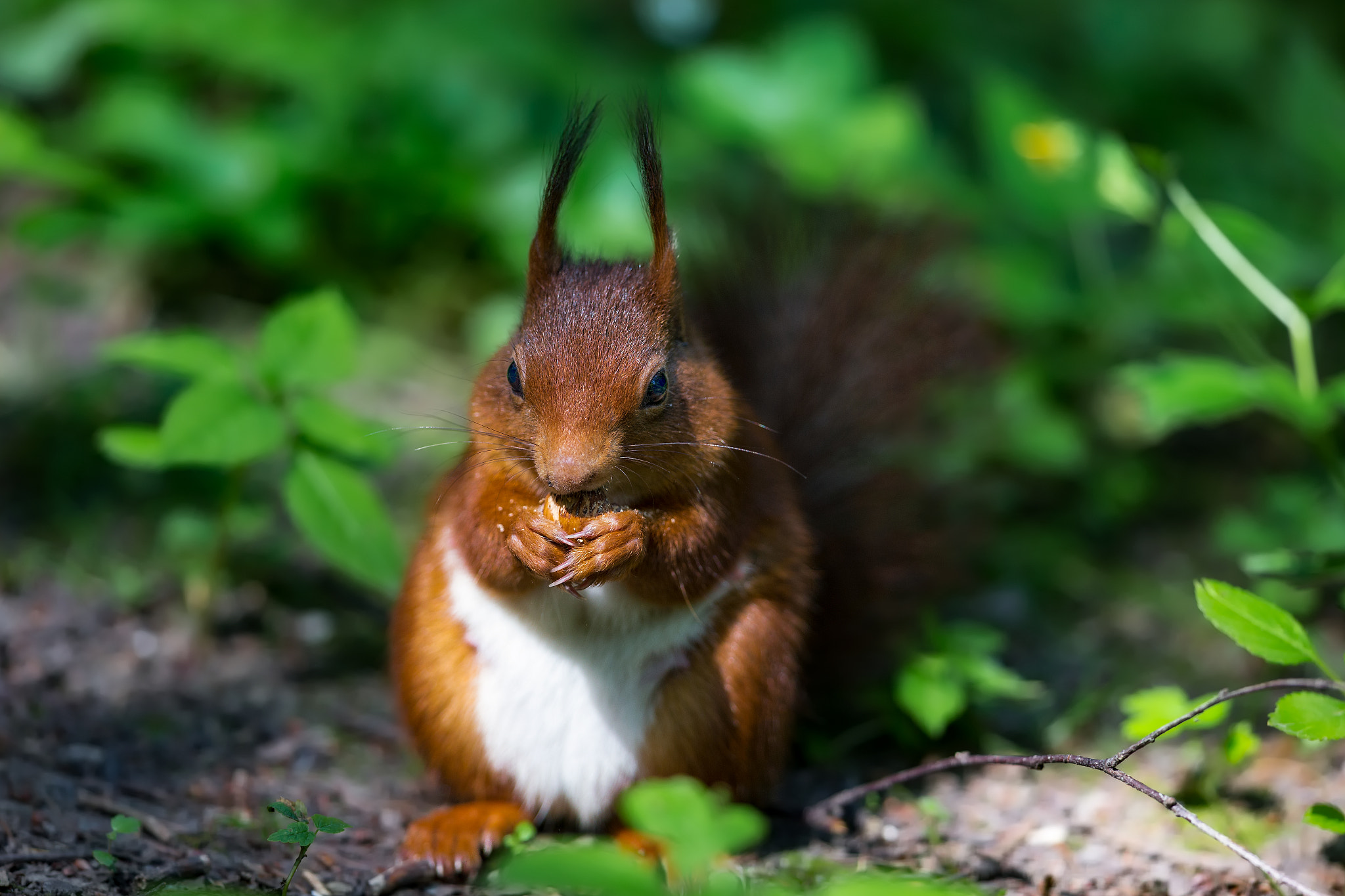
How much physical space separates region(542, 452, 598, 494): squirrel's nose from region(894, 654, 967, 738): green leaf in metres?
0.82

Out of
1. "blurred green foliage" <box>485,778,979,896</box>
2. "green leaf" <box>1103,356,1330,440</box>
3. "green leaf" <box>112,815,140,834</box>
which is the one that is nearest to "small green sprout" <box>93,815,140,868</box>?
"green leaf" <box>112,815,140,834</box>

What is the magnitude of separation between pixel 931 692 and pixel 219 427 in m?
1.33

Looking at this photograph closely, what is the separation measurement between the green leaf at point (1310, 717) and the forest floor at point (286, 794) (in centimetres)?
37

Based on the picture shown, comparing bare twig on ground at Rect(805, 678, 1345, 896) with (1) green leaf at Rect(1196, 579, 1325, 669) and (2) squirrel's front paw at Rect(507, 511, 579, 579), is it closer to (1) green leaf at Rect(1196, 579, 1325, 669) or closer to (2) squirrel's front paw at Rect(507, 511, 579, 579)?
(1) green leaf at Rect(1196, 579, 1325, 669)

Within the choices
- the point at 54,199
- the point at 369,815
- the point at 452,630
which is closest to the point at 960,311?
the point at 452,630

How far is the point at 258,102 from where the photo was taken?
413cm

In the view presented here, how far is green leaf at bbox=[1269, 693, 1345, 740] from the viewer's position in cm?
156

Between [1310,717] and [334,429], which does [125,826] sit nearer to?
[334,429]

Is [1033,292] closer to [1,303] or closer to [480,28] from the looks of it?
[480,28]

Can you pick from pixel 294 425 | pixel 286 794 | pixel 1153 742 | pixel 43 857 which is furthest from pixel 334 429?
pixel 1153 742

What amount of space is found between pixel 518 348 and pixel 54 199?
2617mm

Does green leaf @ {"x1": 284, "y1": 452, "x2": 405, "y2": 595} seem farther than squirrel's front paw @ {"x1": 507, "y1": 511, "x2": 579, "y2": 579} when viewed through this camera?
Yes

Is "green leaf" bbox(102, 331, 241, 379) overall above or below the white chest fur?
above

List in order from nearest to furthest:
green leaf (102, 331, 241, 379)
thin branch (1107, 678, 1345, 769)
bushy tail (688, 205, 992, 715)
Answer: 1. thin branch (1107, 678, 1345, 769)
2. green leaf (102, 331, 241, 379)
3. bushy tail (688, 205, 992, 715)
